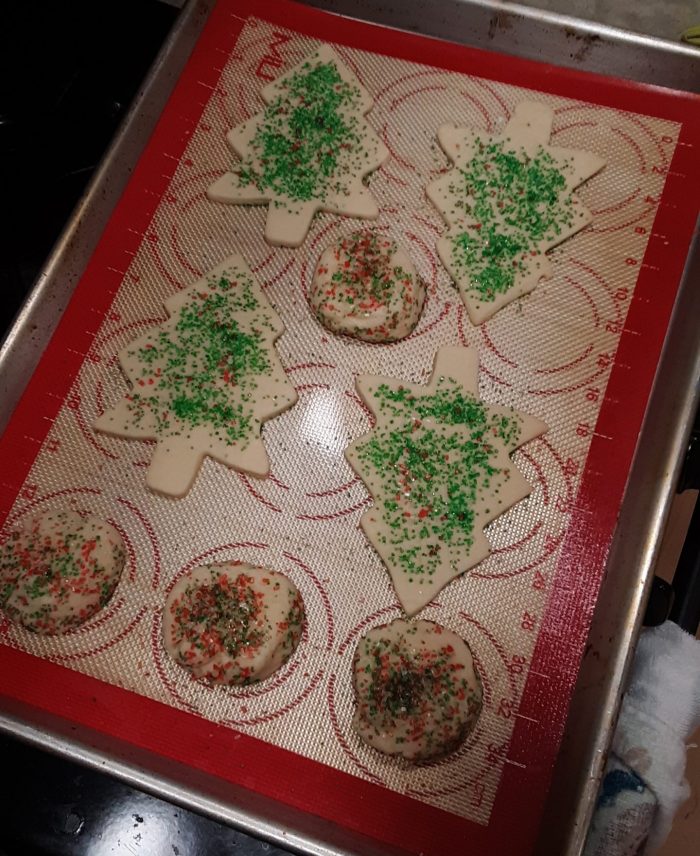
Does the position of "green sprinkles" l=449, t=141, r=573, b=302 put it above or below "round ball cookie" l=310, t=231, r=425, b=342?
above

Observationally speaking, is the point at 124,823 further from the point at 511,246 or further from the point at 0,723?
the point at 511,246

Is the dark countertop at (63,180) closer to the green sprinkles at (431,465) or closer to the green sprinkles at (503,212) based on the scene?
the green sprinkles at (431,465)

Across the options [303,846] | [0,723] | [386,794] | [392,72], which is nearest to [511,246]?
[392,72]

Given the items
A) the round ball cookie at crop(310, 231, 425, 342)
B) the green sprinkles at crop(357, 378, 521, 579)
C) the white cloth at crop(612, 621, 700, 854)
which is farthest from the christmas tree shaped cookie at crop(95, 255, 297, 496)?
the white cloth at crop(612, 621, 700, 854)

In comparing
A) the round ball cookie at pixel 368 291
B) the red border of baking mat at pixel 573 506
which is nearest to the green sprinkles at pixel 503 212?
the round ball cookie at pixel 368 291

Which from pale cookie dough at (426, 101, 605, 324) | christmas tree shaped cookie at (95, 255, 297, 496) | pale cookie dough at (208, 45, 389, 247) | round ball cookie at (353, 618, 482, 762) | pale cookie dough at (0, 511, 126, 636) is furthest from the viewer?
pale cookie dough at (208, 45, 389, 247)

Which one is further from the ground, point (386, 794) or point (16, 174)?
point (16, 174)

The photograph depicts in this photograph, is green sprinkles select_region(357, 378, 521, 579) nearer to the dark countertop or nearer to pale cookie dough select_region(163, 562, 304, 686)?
pale cookie dough select_region(163, 562, 304, 686)
